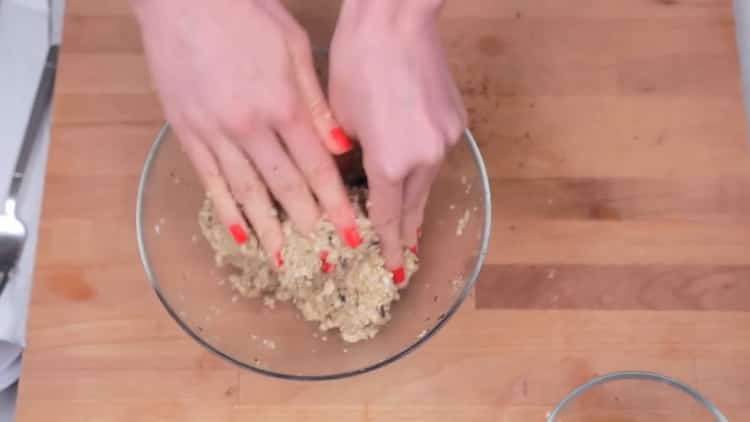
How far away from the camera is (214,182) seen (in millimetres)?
793

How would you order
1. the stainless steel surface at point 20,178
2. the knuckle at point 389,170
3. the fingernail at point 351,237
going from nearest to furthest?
the knuckle at point 389,170
the fingernail at point 351,237
the stainless steel surface at point 20,178

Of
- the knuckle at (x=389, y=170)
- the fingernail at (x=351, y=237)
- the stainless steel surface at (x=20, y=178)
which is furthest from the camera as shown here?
the stainless steel surface at (x=20, y=178)

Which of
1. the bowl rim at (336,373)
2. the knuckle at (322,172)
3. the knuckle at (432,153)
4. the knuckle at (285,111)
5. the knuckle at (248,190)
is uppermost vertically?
the knuckle at (432,153)

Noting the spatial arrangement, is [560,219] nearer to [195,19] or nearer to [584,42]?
[584,42]

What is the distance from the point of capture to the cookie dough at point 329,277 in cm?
80

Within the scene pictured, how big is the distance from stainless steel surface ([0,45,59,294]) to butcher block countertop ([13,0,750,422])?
0.22 ft

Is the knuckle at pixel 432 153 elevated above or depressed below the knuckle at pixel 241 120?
above

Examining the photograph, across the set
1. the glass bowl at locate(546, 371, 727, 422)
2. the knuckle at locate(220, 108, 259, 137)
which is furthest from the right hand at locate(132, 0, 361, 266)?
the glass bowl at locate(546, 371, 727, 422)

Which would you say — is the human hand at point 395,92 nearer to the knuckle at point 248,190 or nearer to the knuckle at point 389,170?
the knuckle at point 389,170

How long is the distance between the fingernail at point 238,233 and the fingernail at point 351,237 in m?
0.10

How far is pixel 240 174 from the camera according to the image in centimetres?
78

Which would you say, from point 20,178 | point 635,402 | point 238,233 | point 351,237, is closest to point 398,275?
point 351,237

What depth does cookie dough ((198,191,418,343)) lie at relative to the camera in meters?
0.80

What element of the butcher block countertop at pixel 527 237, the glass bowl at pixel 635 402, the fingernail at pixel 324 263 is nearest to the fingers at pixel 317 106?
the fingernail at pixel 324 263
